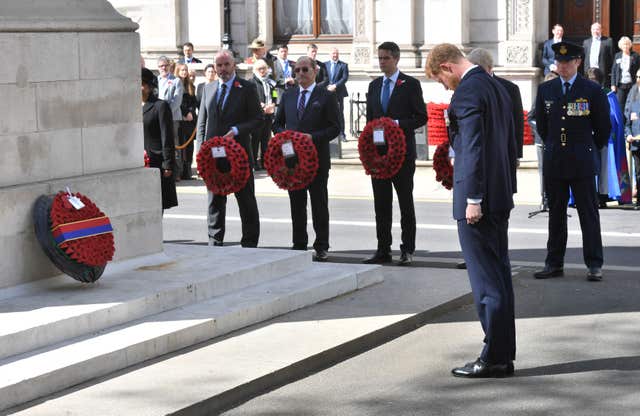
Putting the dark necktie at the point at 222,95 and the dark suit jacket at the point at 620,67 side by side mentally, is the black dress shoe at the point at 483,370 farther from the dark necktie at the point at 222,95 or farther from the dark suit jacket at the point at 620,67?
the dark suit jacket at the point at 620,67

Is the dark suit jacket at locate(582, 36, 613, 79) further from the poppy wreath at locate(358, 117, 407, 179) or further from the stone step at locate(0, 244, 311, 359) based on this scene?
the stone step at locate(0, 244, 311, 359)

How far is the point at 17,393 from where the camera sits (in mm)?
8000

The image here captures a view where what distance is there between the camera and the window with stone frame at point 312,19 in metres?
29.5

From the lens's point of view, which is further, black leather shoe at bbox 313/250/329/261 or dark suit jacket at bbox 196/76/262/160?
dark suit jacket at bbox 196/76/262/160

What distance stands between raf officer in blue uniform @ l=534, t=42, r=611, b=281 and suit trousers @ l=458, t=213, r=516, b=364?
3382mm

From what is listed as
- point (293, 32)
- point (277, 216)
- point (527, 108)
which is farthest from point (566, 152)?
point (293, 32)

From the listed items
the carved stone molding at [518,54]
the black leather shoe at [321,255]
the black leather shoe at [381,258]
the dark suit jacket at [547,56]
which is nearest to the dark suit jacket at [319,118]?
the black leather shoe at [321,255]

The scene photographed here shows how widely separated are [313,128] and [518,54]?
45.8ft

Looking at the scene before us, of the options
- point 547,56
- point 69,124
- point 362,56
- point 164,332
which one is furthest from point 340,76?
point 164,332

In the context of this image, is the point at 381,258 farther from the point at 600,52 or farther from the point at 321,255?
the point at 600,52

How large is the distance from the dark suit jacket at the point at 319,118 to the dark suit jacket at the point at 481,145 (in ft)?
→ 14.9

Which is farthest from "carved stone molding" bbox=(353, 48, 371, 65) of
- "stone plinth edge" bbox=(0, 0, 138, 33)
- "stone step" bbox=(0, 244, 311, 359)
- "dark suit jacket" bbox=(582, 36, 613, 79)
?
"stone plinth edge" bbox=(0, 0, 138, 33)

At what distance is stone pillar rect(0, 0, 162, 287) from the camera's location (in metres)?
9.97

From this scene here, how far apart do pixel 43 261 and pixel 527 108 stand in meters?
17.3
